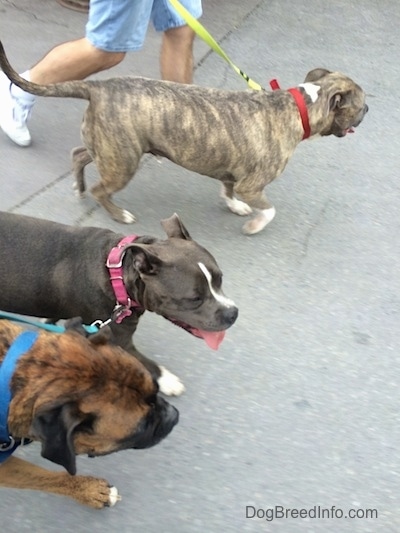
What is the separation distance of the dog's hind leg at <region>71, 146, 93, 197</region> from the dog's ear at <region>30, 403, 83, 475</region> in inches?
101

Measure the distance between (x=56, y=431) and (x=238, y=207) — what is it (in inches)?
110

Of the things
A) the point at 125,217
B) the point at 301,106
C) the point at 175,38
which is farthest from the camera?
the point at 175,38

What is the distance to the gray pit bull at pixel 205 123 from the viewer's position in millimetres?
3914

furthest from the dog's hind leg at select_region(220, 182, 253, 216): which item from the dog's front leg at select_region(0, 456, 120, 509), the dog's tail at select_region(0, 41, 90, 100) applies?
the dog's front leg at select_region(0, 456, 120, 509)

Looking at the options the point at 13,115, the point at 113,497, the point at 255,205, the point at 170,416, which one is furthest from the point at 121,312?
the point at 13,115

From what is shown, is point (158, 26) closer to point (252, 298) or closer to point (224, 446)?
point (252, 298)

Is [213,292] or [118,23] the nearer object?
[213,292]

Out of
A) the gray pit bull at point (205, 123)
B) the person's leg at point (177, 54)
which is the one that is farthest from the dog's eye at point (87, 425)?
the person's leg at point (177, 54)

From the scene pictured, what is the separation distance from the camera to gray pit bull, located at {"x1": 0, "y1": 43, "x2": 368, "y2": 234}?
12.8ft

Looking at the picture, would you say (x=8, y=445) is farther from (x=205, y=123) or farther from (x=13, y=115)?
(x=13, y=115)

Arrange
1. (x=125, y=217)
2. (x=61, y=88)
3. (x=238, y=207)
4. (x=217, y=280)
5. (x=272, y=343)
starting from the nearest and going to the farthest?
(x=217, y=280) < (x=272, y=343) < (x=61, y=88) < (x=125, y=217) < (x=238, y=207)

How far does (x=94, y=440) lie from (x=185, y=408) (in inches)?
45.6

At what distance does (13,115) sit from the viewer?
491cm

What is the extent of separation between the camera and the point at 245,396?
11.4 feet
